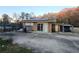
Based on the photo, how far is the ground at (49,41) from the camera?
2084 inches

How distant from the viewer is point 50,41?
2085 inches

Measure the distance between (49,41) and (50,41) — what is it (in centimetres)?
1

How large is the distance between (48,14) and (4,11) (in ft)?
2.09

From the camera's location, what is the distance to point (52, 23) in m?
52.9

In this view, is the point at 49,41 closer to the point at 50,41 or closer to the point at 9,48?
the point at 50,41

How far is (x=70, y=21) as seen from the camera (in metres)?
52.9

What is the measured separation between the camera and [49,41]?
174ft

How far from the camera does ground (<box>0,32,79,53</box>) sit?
52.9 metres

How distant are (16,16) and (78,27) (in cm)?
91

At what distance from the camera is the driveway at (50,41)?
52.9 meters

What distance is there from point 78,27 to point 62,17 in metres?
0.27

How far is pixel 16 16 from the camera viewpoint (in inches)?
2085

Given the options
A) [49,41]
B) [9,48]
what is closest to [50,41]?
[49,41]

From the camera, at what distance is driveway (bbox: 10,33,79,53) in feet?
174
